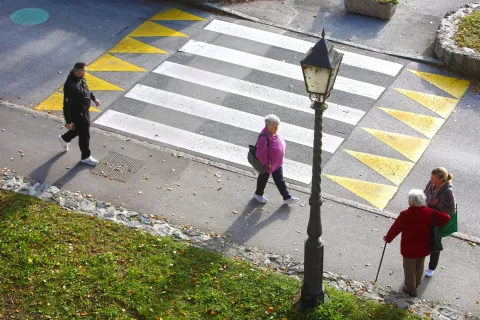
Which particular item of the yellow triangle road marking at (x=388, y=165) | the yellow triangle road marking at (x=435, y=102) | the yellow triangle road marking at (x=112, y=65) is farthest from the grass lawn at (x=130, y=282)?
the yellow triangle road marking at (x=435, y=102)

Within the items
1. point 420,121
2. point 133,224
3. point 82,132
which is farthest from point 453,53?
point 133,224

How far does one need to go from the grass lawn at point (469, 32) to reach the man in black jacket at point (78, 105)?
9257 mm

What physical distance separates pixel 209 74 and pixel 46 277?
25.2 feet

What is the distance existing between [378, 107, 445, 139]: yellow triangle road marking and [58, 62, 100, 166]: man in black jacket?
6593 mm

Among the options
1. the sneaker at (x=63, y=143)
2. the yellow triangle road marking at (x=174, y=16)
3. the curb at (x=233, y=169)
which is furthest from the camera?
the yellow triangle road marking at (x=174, y=16)

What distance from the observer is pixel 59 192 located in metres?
12.5

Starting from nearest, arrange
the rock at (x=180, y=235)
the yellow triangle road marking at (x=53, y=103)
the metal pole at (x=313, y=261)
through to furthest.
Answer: the metal pole at (x=313, y=261) → the rock at (x=180, y=235) → the yellow triangle road marking at (x=53, y=103)

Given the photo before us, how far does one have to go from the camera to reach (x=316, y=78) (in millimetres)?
8539

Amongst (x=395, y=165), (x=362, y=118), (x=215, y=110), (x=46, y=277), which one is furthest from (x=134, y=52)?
(x=46, y=277)

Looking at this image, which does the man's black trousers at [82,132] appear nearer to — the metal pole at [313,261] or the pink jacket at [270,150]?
the pink jacket at [270,150]

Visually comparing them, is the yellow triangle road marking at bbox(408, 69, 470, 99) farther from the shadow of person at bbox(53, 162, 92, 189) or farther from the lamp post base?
the shadow of person at bbox(53, 162, 92, 189)

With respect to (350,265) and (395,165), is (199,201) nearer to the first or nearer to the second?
(350,265)

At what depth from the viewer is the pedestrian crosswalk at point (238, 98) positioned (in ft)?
47.4

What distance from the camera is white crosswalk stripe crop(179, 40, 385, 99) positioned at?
1619 cm
